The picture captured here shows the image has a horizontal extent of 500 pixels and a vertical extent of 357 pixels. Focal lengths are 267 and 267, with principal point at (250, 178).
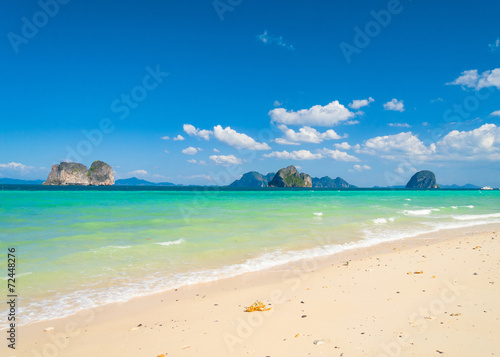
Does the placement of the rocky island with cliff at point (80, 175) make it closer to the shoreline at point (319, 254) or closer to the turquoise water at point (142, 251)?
the turquoise water at point (142, 251)

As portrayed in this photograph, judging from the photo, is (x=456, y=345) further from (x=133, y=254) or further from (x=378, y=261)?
(x=133, y=254)

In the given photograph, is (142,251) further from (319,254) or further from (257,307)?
(319,254)

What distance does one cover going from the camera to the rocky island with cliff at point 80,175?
16762 cm

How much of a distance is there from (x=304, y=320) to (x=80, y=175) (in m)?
201

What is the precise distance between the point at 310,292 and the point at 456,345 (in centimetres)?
324

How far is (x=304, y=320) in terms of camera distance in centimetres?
527

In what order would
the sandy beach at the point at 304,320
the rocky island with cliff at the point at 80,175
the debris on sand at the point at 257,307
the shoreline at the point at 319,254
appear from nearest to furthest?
the sandy beach at the point at 304,320
the debris on sand at the point at 257,307
the shoreline at the point at 319,254
the rocky island with cliff at the point at 80,175

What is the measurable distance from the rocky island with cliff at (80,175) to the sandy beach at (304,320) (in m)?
197

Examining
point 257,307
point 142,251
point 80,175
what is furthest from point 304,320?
point 80,175

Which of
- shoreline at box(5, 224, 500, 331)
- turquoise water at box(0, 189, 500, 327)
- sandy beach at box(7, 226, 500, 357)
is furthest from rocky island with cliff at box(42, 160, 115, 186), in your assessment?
sandy beach at box(7, 226, 500, 357)

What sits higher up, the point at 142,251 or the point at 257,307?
the point at 257,307

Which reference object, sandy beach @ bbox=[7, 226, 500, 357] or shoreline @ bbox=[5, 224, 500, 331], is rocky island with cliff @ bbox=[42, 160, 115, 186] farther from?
sandy beach @ bbox=[7, 226, 500, 357]

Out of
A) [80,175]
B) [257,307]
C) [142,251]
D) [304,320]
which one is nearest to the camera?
[304,320]

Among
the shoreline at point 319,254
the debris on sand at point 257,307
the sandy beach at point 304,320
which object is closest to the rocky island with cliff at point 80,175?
the shoreline at point 319,254
